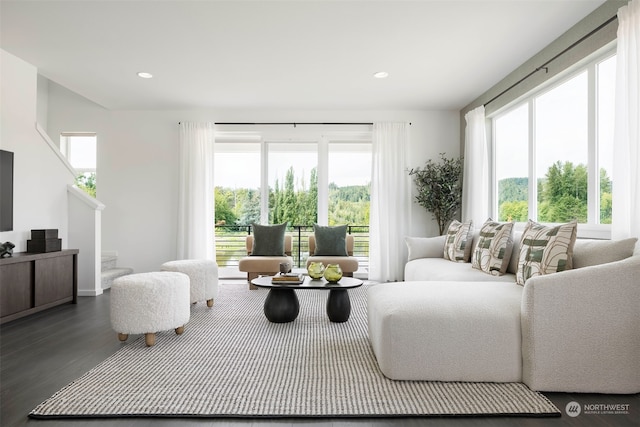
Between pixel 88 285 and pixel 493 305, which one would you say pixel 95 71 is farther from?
pixel 493 305

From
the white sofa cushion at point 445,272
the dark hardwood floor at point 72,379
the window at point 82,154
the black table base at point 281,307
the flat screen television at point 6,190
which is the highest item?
the window at point 82,154

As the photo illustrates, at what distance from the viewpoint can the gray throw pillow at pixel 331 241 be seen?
17.4ft

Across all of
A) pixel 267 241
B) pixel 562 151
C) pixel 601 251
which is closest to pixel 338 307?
pixel 601 251

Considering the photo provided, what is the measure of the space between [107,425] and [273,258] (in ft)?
11.1

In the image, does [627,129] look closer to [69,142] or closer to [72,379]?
[72,379]

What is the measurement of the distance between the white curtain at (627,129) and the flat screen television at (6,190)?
207 inches

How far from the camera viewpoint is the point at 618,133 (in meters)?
2.62

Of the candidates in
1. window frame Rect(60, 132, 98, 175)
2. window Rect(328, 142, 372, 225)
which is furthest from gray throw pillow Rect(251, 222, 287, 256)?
window frame Rect(60, 132, 98, 175)

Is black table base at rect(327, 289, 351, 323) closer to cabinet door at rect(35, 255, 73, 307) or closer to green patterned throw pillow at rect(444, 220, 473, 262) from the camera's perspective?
green patterned throw pillow at rect(444, 220, 473, 262)

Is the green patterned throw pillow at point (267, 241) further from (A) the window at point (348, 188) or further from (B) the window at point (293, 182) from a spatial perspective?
(A) the window at point (348, 188)

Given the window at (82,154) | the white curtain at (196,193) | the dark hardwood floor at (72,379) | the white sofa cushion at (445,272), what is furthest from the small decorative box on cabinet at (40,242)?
the white sofa cushion at (445,272)

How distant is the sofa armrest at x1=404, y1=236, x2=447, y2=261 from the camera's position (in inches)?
183

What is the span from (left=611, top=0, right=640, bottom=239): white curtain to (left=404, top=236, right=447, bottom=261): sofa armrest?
2.12m

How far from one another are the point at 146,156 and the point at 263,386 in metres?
4.92
